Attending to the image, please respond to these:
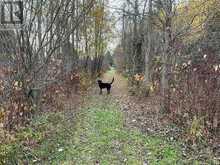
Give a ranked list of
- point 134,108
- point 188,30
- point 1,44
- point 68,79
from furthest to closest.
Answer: point 68,79, point 134,108, point 188,30, point 1,44

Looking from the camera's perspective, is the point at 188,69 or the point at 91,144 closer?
the point at 91,144

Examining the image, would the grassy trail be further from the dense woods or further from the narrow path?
the dense woods

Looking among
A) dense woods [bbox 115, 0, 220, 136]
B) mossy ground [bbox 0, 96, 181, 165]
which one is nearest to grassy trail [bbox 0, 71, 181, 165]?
mossy ground [bbox 0, 96, 181, 165]

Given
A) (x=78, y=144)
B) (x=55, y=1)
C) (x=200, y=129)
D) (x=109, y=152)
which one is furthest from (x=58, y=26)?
(x=200, y=129)

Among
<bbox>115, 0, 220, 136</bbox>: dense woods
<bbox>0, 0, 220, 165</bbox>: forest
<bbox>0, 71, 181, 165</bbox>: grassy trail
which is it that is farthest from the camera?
<bbox>115, 0, 220, 136</bbox>: dense woods

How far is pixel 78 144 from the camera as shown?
8.88 meters

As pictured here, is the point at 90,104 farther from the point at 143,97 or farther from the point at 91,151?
the point at 91,151

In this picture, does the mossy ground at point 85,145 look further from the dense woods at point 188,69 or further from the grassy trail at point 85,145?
the dense woods at point 188,69

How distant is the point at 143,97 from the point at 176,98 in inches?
260

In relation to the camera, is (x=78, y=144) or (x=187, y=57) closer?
(x=78, y=144)

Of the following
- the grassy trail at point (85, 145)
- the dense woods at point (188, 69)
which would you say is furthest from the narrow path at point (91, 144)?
the dense woods at point (188, 69)

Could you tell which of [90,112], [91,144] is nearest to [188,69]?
[90,112]

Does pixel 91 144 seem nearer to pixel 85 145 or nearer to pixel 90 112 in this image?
pixel 85 145

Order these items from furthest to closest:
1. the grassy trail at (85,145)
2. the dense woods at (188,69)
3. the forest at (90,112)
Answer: the dense woods at (188,69)
the forest at (90,112)
the grassy trail at (85,145)
